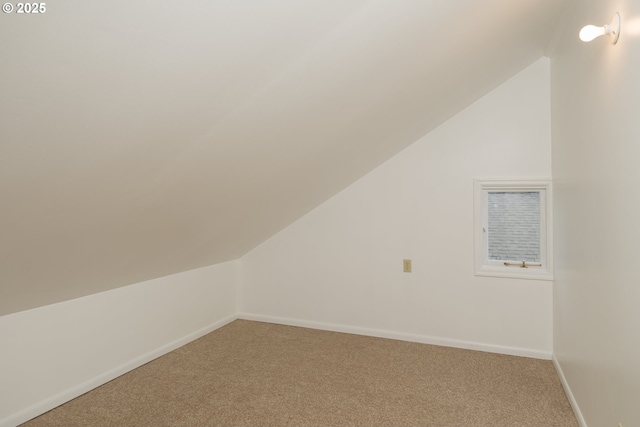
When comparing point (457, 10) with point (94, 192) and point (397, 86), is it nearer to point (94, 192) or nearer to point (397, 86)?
point (397, 86)

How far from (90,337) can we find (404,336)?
244 centimetres

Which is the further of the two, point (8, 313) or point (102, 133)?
point (8, 313)

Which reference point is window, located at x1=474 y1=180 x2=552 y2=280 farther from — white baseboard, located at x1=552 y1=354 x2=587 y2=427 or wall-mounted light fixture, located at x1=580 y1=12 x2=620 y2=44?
wall-mounted light fixture, located at x1=580 y1=12 x2=620 y2=44

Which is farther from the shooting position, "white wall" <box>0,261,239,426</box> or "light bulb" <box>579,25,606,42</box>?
"white wall" <box>0,261,239,426</box>

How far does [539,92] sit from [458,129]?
2.12 ft

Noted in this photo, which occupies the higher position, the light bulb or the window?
the light bulb

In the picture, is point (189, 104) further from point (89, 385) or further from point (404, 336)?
point (404, 336)

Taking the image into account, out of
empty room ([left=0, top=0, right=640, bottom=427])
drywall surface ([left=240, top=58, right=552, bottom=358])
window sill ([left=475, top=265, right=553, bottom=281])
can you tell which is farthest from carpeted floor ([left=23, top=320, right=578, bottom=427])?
window sill ([left=475, top=265, right=553, bottom=281])

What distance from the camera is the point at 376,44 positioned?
152 centimetres

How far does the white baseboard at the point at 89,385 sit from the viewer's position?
1.97m

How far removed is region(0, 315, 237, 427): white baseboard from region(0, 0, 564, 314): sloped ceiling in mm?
580

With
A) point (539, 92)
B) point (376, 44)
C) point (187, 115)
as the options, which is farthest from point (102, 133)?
point (539, 92)

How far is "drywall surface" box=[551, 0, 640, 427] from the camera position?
4.27ft

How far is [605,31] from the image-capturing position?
4.71 ft
